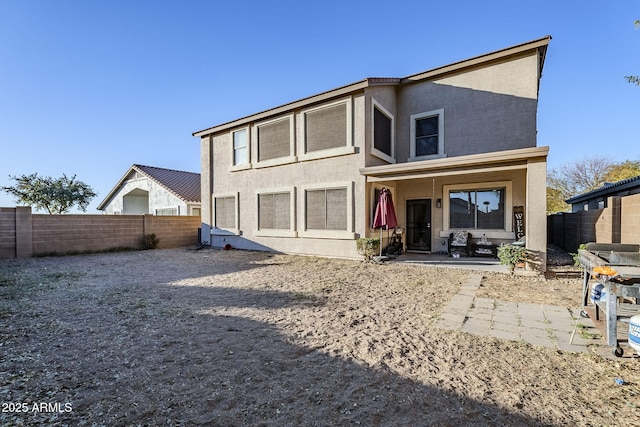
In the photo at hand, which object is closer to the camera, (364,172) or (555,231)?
(364,172)

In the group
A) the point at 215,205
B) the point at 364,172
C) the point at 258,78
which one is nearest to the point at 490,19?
the point at 364,172

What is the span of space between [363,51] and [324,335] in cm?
1275

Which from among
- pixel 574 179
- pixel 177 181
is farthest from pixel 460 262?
pixel 574 179

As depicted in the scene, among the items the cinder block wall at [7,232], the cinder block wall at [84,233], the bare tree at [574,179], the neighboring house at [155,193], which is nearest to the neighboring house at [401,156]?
the cinder block wall at [84,233]

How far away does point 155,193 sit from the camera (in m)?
20.7

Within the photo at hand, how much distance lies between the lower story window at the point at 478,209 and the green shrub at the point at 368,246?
3.41m

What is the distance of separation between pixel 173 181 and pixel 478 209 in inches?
799

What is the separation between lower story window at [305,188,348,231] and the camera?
10.2 meters

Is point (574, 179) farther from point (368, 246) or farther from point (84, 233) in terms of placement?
point (84, 233)

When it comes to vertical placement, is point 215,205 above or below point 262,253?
above

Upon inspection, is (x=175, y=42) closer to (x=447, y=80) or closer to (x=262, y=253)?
(x=262, y=253)

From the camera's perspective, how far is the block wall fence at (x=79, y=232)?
10.8 m

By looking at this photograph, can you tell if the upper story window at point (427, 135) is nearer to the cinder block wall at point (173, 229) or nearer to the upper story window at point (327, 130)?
the upper story window at point (327, 130)

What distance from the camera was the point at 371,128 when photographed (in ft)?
32.1
